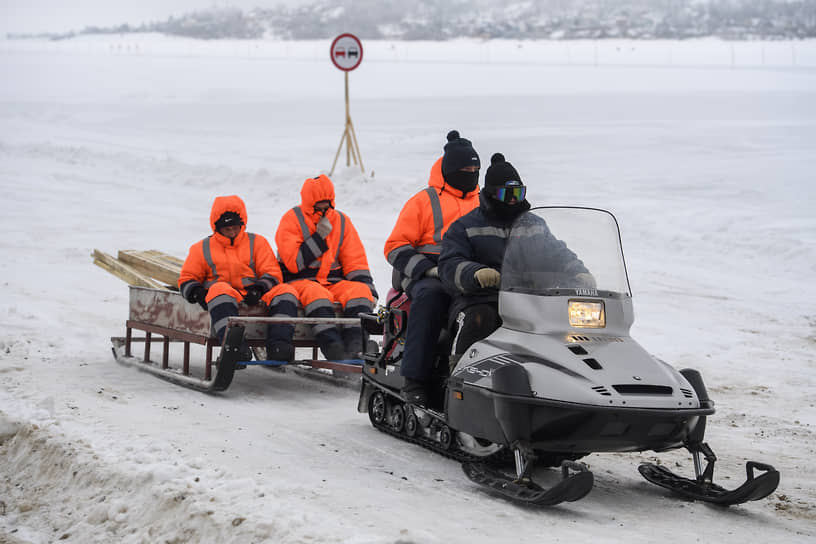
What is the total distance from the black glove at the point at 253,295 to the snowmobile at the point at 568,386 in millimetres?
→ 2794

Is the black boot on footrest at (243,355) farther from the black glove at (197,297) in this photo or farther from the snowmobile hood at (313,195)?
the snowmobile hood at (313,195)

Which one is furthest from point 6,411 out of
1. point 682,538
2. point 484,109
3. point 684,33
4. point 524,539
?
point 684,33

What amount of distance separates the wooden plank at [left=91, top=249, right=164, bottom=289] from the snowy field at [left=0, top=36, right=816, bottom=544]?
604 mm

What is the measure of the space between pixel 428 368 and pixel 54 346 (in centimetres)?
463

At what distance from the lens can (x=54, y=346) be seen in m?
9.34

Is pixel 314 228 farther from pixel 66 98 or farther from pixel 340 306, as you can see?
pixel 66 98

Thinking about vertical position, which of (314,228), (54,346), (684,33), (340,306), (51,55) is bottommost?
(54,346)

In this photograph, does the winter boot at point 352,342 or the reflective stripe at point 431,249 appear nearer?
the reflective stripe at point 431,249

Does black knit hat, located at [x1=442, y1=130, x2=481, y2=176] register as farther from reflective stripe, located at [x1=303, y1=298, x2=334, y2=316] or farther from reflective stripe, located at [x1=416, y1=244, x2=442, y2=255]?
reflective stripe, located at [x1=303, y1=298, x2=334, y2=316]

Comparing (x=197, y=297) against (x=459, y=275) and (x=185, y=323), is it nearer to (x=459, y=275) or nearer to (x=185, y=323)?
(x=185, y=323)

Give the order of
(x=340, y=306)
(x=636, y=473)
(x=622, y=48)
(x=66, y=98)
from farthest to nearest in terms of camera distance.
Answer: (x=622, y=48), (x=66, y=98), (x=340, y=306), (x=636, y=473)

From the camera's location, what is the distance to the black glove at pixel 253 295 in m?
8.28

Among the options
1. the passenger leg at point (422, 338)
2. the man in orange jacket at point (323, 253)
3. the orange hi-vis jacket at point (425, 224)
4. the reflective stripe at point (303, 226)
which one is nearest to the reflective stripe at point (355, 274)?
the man in orange jacket at point (323, 253)

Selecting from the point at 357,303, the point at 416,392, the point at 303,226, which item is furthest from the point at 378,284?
the point at 416,392
